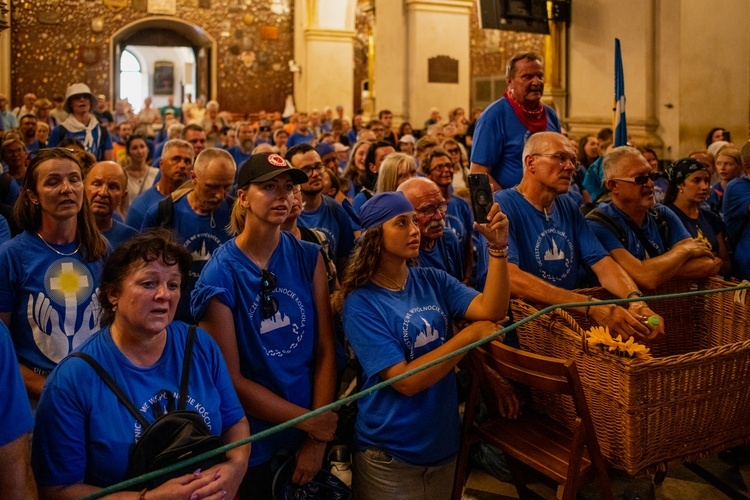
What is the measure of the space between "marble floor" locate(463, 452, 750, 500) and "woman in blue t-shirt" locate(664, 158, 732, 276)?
1413 millimetres

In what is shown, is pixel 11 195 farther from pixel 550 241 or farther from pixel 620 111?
pixel 620 111

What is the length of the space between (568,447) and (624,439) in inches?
14.1

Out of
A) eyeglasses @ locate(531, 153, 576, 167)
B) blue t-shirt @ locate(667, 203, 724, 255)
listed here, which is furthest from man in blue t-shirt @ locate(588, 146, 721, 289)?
blue t-shirt @ locate(667, 203, 724, 255)

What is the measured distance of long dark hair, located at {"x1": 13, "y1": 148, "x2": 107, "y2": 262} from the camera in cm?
329

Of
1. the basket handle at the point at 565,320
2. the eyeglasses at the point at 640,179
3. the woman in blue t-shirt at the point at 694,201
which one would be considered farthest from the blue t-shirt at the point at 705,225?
the basket handle at the point at 565,320

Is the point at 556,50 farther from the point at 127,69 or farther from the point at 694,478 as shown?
the point at 127,69

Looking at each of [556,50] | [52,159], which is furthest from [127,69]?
[52,159]

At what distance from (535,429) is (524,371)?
1.55 feet

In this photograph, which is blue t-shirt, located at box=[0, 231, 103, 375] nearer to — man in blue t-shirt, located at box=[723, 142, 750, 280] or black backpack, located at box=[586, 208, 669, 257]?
black backpack, located at box=[586, 208, 669, 257]

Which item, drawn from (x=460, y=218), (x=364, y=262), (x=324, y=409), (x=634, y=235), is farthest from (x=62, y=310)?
(x=460, y=218)

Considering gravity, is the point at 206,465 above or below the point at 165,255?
below

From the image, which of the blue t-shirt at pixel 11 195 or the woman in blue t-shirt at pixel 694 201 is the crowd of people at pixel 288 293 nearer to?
the woman in blue t-shirt at pixel 694 201

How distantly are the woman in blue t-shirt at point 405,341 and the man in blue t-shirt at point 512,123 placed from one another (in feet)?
6.39

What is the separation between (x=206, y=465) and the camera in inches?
93.7
